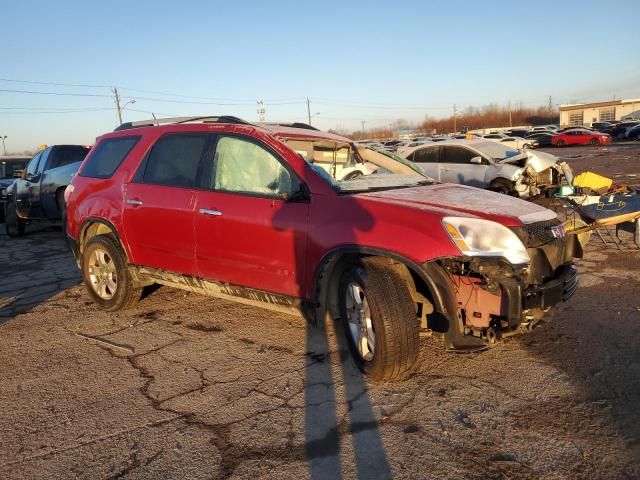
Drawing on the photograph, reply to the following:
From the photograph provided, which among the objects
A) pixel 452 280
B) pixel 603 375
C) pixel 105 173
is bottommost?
pixel 603 375

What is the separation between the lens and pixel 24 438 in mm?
3072

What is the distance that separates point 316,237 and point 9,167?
16816 millimetres

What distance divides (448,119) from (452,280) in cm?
12149

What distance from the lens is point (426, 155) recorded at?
13258mm

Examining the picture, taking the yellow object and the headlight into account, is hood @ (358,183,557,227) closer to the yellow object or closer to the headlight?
the headlight

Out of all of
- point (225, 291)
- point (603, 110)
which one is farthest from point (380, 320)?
point (603, 110)

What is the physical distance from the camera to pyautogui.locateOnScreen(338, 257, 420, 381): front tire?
333 cm

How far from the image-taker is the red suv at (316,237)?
3320 mm

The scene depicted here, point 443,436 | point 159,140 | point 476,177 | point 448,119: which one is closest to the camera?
point 443,436

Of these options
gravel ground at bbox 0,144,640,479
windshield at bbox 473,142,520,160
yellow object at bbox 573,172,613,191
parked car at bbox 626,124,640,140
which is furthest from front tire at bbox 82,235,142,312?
parked car at bbox 626,124,640,140

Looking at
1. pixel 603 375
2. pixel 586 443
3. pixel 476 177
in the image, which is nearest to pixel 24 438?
pixel 586 443

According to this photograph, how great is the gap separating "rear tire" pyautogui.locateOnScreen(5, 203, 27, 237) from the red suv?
6.75 m

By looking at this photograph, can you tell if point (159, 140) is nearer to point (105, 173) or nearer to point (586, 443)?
point (105, 173)

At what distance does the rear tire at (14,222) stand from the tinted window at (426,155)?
9.34m
